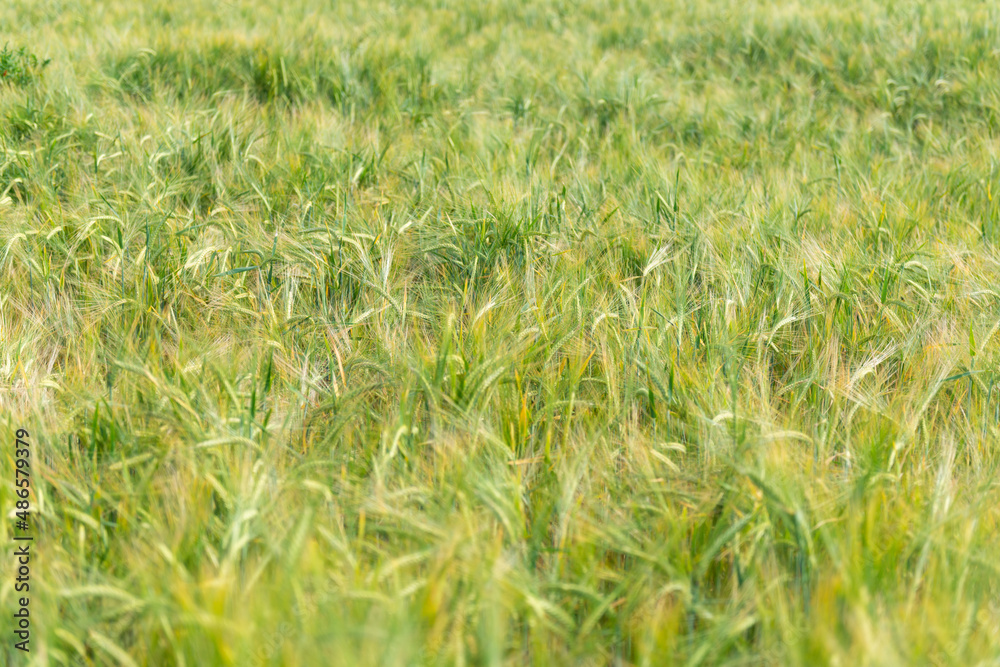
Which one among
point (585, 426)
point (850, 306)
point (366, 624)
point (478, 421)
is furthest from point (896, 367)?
point (366, 624)

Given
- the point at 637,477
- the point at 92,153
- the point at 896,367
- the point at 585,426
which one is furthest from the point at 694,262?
the point at 92,153

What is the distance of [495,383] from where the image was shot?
127 cm

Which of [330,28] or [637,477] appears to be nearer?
[637,477]

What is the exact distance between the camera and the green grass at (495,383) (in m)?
0.87

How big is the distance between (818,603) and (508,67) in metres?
3.20

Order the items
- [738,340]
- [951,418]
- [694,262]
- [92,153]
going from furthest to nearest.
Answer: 1. [92,153]
2. [694,262]
3. [738,340]
4. [951,418]

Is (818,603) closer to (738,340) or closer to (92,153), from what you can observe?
(738,340)

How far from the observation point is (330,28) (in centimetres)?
428

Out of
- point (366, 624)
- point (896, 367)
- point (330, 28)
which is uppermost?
point (330, 28)

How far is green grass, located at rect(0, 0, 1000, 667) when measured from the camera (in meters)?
0.87

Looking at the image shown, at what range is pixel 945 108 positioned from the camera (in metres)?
3.28

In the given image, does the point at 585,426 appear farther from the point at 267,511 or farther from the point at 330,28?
the point at 330,28

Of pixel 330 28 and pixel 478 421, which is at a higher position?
pixel 330 28

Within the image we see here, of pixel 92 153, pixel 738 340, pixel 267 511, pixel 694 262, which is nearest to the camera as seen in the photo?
pixel 267 511
